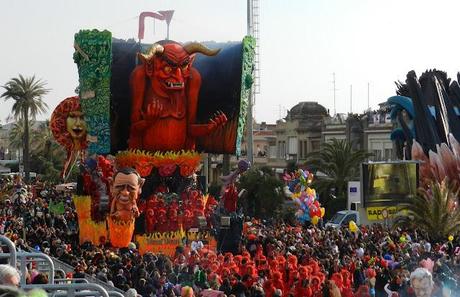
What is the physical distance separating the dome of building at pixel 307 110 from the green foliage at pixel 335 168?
22.5 metres

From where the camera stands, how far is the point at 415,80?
130 ft

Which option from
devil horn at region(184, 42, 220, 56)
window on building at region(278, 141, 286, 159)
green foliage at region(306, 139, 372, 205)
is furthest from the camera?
window on building at region(278, 141, 286, 159)

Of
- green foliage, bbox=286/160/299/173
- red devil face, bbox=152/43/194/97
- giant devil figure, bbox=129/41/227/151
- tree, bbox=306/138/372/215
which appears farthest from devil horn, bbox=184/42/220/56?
green foliage, bbox=286/160/299/173

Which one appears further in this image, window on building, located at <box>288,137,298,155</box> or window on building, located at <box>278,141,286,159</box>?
window on building, located at <box>278,141,286,159</box>

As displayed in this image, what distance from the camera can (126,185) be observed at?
2700cm

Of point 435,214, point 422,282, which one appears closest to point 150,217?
point 435,214

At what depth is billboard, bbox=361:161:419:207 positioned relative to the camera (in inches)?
1170

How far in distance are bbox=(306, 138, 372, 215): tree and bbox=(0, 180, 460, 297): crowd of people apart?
20.1 metres

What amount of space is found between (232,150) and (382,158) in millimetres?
27851

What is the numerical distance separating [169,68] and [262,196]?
19.6 metres

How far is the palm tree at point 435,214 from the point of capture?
25578 millimetres

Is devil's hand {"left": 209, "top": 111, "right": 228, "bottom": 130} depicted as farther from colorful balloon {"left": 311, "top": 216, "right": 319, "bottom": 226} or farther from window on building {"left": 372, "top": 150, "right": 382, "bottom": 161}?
window on building {"left": 372, "top": 150, "right": 382, "bottom": 161}

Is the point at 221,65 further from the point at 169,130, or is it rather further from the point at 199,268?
the point at 199,268

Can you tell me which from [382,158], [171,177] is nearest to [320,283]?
[171,177]
